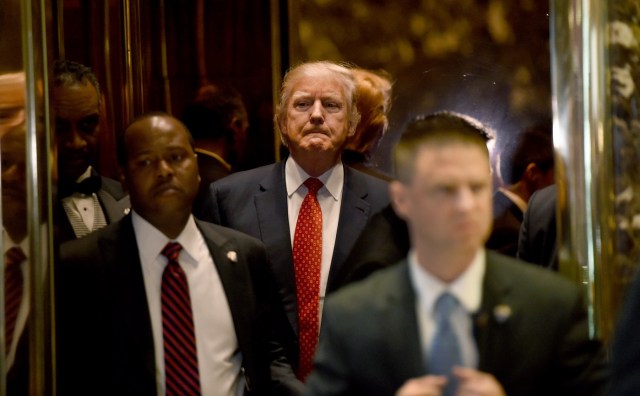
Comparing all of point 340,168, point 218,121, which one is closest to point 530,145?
point 340,168

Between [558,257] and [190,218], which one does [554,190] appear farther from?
[190,218]

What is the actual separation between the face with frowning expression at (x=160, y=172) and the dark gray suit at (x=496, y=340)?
354 millimetres

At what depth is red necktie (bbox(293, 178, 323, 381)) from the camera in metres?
1.35

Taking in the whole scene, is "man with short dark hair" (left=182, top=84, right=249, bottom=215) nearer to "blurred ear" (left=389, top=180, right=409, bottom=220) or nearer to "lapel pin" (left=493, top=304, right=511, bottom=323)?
"blurred ear" (left=389, top=180, right=409, bottom=220)

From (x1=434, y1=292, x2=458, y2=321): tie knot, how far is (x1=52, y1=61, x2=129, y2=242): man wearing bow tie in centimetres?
66

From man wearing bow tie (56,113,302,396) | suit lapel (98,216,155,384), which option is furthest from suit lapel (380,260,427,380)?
suit lapel (98,216,155,384)

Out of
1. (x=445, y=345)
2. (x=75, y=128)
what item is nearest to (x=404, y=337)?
(x=445, y=345)

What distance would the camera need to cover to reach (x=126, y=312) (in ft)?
4.37

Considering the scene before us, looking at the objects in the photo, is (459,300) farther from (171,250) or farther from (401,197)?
(171,250)

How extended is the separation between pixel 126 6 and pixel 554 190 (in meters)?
0.91

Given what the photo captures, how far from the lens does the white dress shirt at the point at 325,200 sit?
1.34m

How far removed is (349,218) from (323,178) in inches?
3.1

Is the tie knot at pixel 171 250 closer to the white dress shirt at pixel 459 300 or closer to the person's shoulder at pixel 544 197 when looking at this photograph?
the white dress shirt at pixel 459 300

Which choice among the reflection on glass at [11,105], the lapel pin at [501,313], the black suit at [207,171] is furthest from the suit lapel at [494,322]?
the reflection on glass at [11,105]
